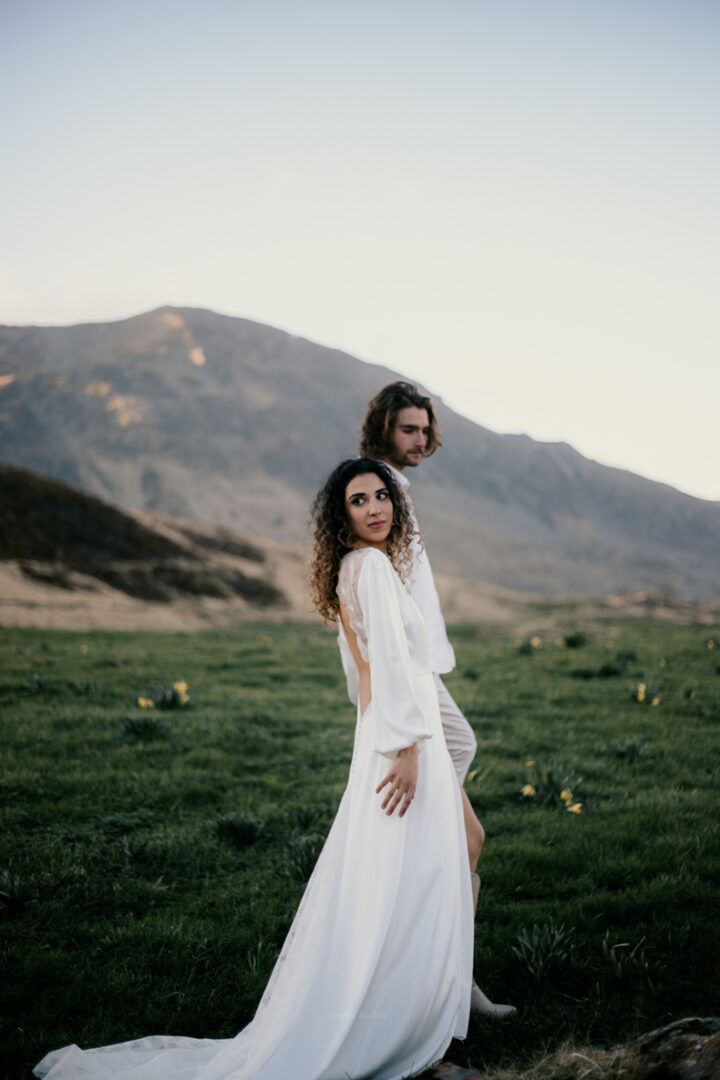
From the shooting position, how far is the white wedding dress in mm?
2480

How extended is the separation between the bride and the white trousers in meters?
0.35

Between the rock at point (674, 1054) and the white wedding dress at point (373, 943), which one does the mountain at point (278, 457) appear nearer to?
the white wedding dress at point (373, 943)

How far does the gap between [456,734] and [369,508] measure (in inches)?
49.8

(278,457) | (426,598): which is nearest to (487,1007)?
(426,598)

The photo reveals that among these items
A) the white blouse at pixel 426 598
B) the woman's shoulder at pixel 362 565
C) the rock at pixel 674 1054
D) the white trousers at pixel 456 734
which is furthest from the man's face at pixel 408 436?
the rock at pixel 674 1054

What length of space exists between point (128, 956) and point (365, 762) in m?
1.70

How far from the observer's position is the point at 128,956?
3.30 metres

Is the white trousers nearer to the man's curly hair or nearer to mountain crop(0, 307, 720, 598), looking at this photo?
the man's curly hair

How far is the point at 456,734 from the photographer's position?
337 centimetres

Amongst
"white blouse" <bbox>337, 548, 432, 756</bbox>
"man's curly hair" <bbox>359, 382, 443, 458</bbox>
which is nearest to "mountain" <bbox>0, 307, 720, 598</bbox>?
"man's curly hair" <bbox>359, 382, 443, 458</bbox>

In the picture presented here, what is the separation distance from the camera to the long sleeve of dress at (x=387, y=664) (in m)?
2.64

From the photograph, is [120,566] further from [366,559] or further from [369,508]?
[366,559]

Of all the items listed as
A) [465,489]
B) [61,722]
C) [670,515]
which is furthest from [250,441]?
[61,722]

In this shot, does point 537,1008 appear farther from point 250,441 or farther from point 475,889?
point 250,441
